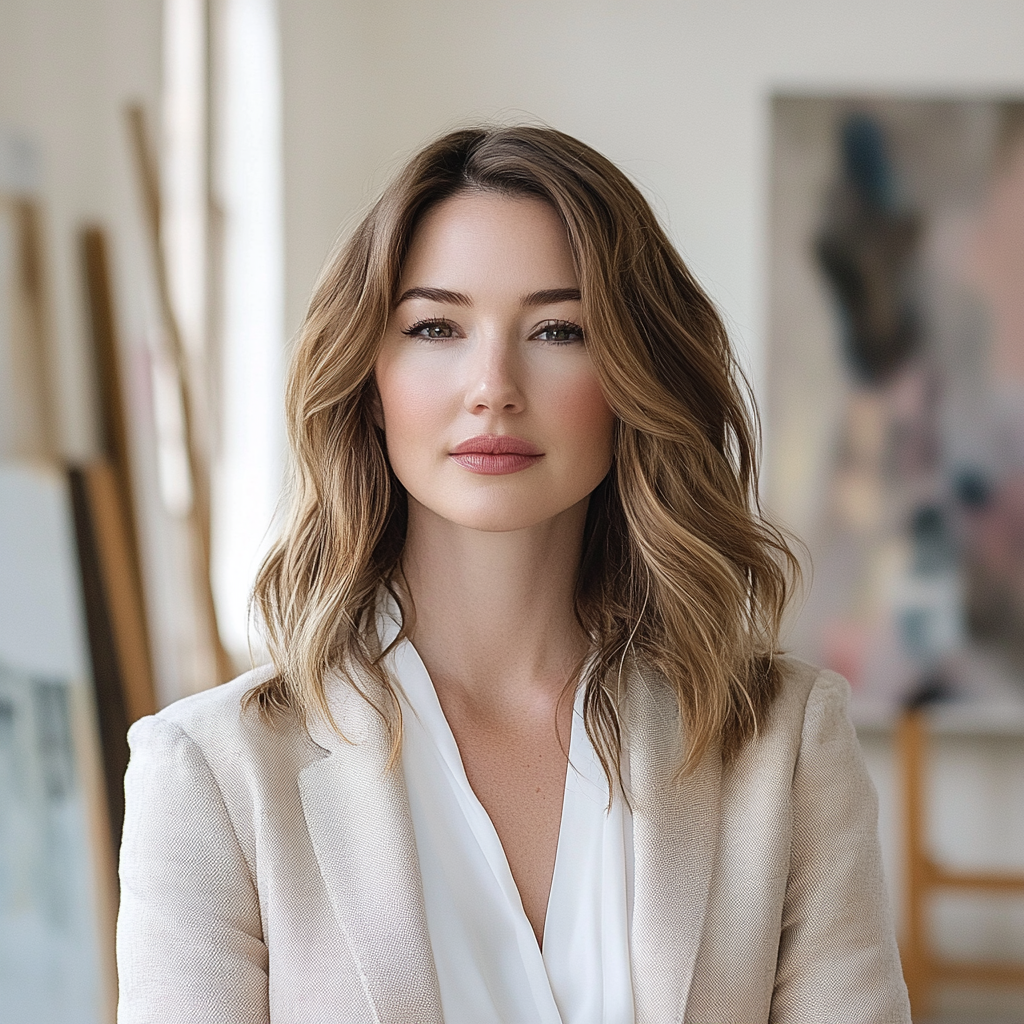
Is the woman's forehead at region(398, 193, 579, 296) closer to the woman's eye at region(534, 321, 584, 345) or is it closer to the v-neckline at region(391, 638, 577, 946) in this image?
the woman's eye at region(534, 321, 584, 345)

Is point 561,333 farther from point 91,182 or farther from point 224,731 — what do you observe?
point 91,182

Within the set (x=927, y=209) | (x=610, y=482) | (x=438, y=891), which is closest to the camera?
(x=438, y=891)

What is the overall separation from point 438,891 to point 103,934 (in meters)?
1.37

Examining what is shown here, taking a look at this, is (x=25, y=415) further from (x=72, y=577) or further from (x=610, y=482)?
(x=610, y=482)

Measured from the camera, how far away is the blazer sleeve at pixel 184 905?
129 cm

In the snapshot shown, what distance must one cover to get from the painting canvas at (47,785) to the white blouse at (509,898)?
3.65 ft

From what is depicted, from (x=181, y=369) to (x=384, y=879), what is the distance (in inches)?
73.4

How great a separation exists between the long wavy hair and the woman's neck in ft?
0.10

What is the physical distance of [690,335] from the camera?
1506 millimetres

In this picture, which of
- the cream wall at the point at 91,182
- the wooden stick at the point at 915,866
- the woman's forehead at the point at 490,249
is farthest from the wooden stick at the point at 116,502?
the wooden stick at the point at 915,866

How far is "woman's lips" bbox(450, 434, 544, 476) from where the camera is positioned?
4.50ft

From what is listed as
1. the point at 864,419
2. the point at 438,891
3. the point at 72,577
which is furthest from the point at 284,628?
the point at 864,419

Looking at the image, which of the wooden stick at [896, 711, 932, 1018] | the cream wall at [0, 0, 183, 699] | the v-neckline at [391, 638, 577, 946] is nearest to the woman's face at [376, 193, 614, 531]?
the v-neckline at [391, 638, 577, 946]

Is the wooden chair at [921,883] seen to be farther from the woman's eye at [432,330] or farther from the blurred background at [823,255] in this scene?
the woman's eye at [432,330]
